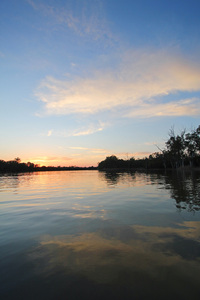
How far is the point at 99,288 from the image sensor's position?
287 cm

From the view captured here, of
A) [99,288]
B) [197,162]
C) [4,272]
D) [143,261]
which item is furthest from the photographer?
[197,162]

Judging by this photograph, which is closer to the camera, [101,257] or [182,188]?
[101,257]

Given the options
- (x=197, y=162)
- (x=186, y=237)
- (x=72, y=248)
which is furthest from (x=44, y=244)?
(x=197, y=162)

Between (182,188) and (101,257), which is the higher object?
(101,257)

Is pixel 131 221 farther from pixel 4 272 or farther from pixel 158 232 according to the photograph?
pixel 4 272

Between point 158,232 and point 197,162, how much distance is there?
93.3m

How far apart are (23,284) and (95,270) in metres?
1.28

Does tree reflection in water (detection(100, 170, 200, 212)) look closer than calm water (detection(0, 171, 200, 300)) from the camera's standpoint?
No

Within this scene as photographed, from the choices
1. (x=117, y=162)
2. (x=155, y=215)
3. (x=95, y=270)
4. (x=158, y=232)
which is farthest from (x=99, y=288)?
(x=117, y=162)

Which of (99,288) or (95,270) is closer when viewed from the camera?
(99,288)

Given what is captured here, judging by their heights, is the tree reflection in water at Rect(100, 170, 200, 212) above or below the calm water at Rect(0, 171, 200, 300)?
below

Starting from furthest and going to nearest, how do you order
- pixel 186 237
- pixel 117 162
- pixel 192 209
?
pixel 117 162 → pixel 192 209 → pixel 186 237

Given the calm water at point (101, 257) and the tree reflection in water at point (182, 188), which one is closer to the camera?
the calm water at point (101, 257)

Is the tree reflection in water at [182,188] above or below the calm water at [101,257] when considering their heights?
below
